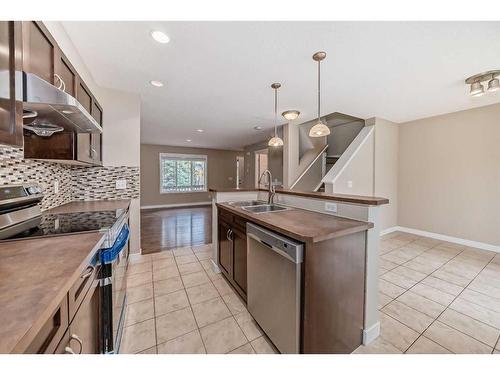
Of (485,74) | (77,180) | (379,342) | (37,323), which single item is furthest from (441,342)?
(77,180)

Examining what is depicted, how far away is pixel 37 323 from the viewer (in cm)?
50

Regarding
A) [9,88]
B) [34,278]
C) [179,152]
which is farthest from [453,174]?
[179,152]

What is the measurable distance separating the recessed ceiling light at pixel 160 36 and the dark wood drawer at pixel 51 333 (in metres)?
1.95

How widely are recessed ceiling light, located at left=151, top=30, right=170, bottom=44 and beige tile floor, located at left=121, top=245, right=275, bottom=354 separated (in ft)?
8.14

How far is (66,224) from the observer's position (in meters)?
1.41

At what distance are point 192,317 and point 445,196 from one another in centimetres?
489

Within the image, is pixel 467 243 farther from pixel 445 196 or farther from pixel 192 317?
pixel 192 317

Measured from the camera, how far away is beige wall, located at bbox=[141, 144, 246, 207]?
754 cm

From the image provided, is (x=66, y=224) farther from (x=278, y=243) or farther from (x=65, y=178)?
(x=278, y=243)

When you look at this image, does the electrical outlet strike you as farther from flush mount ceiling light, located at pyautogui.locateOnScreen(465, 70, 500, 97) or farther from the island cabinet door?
flush mount ceiling light, located at pyautogui.locateOnScreen(465, 70, 500, 97)

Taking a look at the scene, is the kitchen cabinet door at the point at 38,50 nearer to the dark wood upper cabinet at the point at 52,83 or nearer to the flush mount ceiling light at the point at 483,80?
the dark wood upper cabinet at the point at 52,83

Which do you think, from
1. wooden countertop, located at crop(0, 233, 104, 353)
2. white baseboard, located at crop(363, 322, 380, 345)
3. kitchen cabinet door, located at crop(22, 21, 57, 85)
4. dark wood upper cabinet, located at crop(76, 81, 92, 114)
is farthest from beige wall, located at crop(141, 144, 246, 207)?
white baseboard, located at crop(363, 322, 380, 345)

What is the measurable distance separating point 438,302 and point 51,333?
117 inches

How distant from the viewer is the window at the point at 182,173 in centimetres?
793
